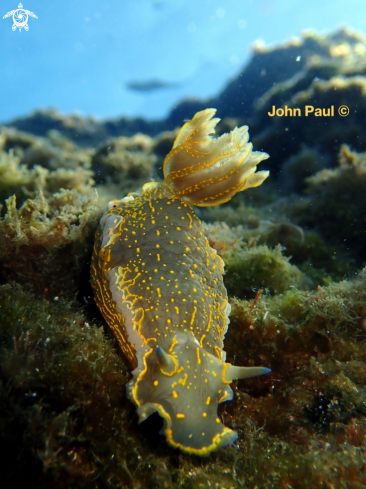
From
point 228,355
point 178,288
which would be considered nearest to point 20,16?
point 178,288

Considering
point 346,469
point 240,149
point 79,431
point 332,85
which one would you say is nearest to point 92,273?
point 79,431

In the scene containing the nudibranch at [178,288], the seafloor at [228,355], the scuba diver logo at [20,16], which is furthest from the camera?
the scuba diver logo at [20,16]

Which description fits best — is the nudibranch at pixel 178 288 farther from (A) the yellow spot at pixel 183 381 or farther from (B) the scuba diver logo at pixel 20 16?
(B) the scuba diver logo at pixel 20 16

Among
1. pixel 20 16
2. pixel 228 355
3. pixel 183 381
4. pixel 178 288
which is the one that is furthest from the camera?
pixel 20 16

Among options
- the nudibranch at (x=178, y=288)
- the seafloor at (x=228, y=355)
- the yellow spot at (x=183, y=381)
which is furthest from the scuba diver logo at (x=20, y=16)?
the yellow spot at (x=183, y=381)

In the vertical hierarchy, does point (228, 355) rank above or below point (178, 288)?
below

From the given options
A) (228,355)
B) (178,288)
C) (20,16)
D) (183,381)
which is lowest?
(228,355)

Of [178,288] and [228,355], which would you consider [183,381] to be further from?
[228,355]

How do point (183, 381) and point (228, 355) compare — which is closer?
point (183, 381)

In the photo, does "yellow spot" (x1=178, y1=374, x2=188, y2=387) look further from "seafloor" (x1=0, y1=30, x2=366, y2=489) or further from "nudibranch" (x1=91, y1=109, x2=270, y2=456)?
"seafloor" (x1=0, y1=30, x2=366, y2=489)
